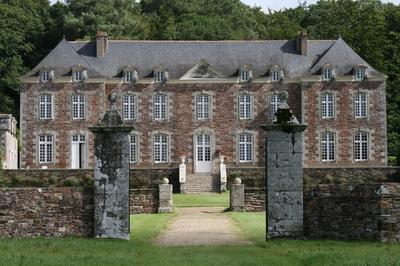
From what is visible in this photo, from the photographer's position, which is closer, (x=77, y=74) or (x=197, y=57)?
(x=77, y=74)

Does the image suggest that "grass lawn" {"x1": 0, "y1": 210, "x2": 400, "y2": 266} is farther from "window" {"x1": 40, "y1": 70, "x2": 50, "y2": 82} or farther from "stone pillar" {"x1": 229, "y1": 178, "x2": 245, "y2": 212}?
"window" {"x1": 40, "y1": 70, "x2": 50, "y2": 82}

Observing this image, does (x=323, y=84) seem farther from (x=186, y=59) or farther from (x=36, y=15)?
(x=36, y=15)

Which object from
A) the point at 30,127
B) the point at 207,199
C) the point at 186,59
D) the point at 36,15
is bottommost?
the point at 207,199

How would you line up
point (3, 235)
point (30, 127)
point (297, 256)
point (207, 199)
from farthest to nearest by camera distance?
1. point (30, 127)
2. point (207, 199)
3. point (3, 235)
4. point (297, 256)

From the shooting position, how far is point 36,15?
64.2 metres

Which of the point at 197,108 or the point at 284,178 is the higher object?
the point at 197,108

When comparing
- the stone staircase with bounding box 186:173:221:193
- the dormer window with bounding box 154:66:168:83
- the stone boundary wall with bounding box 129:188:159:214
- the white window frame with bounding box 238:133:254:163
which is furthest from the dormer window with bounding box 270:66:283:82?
the stone boundary wall with bounding box 129:188:159:214

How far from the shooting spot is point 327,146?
48.2 m

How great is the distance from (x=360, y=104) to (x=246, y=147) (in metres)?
6.43

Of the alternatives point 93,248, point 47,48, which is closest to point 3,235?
point 93,248

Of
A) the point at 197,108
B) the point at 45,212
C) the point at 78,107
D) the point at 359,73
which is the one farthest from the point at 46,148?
the point at 45,212

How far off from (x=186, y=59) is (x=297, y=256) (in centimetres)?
3484

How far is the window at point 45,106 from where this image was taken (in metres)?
47.8

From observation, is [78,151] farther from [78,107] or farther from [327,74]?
[327,74]
